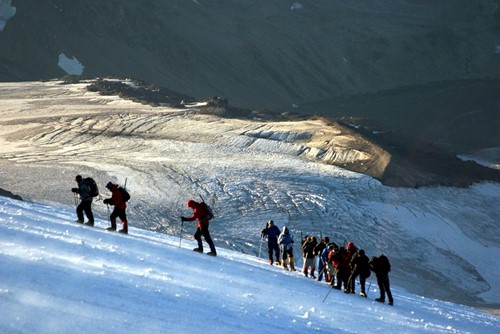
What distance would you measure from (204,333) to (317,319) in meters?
3.02

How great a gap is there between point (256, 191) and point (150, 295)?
30534 millimetres

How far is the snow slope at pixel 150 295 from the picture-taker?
32.4 feet

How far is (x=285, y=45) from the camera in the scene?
431 ft

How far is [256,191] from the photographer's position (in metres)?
41.8

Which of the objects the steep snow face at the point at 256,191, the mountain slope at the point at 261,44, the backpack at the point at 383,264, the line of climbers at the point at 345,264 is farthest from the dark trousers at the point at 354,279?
the mountain slope at the point at 261,44

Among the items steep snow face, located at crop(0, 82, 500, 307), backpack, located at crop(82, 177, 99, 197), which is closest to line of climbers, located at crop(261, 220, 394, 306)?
backpack, located at crop(82, 177, 99, 197)

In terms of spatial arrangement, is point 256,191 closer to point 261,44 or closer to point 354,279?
point 354,279

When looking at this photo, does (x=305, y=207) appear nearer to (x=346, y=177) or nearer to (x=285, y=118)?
(x=346, y=177)

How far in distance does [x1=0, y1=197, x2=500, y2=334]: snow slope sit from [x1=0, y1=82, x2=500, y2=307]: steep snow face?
18.0 meters

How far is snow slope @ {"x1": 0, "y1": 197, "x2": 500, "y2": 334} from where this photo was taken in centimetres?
988

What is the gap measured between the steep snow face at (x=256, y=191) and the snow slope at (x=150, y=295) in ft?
58.9

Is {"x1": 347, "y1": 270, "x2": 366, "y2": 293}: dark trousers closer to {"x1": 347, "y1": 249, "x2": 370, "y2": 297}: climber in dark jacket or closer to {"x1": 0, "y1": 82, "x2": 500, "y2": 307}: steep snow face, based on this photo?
{"x1": 347, "y1": 249, "x2": 370, "y2": 297}: climber in dark jacket

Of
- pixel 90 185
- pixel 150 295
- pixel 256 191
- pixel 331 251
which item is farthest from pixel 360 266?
pixel 256 191

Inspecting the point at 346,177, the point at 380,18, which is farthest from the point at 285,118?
the point at 380,18
